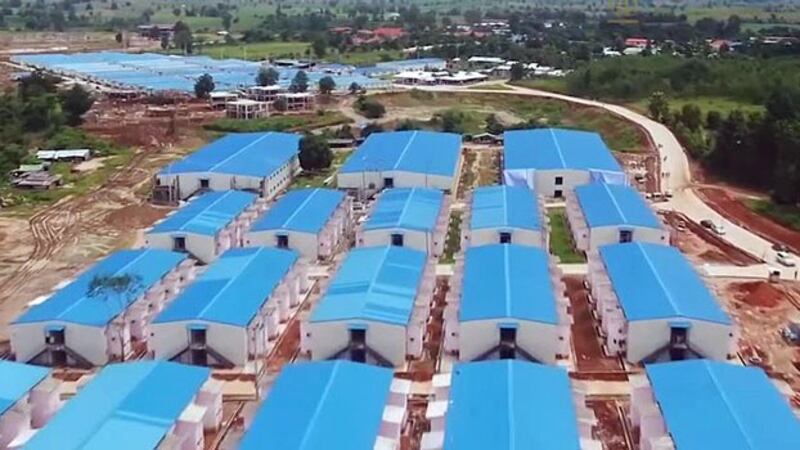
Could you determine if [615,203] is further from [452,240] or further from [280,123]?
[280,123]

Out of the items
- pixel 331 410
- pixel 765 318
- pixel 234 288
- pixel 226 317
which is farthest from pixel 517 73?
pixel 331 410

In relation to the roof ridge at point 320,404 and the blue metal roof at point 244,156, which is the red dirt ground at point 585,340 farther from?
the blue metal roof at point 244,156

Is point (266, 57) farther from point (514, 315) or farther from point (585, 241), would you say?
point (514, 315)

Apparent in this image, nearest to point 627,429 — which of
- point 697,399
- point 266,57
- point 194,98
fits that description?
point 697,399

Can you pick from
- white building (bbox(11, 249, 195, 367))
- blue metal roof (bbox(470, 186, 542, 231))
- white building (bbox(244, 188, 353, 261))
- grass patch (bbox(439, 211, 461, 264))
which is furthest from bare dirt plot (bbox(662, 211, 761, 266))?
white building (bbox(11, 249, 195, 367))

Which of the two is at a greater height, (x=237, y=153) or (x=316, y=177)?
(x=237, y=153)

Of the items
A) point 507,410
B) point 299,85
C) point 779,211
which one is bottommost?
point 779,211
